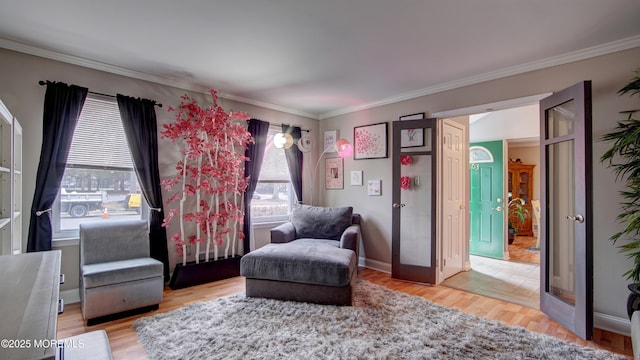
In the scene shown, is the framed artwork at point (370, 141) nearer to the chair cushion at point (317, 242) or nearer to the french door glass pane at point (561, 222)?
the chair cushion at point (317, 242)

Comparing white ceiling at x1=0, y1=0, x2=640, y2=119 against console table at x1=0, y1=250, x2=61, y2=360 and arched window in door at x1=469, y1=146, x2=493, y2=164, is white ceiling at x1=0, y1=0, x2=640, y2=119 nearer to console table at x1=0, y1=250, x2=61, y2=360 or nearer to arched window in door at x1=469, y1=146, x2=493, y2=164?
console table at x1=0, y1=250, x2=61, y2=360

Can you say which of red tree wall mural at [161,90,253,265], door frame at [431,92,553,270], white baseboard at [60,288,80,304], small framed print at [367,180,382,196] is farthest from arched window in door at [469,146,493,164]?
white baseboard at [60,288,80,304]

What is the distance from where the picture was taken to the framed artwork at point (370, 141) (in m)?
4.29

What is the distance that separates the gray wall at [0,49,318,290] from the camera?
2.65m

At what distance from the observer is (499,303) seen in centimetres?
306

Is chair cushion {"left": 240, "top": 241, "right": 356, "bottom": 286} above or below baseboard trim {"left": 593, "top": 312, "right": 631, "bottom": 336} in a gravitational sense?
above

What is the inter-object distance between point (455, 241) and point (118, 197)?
4.29 meters

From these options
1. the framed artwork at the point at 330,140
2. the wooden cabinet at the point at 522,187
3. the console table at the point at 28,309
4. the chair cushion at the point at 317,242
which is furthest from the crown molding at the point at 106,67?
the wooden cabinet at the point at 522,187

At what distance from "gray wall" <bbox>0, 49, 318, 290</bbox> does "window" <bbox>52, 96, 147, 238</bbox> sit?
0.20 meters

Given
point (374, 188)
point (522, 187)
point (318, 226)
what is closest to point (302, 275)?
point (318, 226)

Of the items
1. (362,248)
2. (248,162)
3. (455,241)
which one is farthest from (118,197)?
(455,241)

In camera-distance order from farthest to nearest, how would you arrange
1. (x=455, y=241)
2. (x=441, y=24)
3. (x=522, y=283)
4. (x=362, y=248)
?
(x=362, y=248)
(x=455, y=241)
(x=522, y=283)
(x=441, y=24)

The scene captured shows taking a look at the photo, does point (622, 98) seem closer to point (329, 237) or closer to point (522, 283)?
point (522, 283)

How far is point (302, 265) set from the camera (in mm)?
2875
